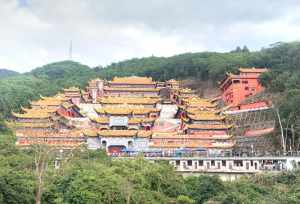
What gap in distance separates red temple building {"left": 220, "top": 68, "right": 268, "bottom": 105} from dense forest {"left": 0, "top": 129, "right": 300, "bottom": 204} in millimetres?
28742

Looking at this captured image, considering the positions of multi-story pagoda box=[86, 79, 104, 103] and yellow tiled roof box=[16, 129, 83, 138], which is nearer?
yellow tiled roof box=[16, 129, 83, 138]

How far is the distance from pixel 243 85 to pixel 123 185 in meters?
Answer: 41.7

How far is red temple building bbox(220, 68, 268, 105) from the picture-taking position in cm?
6525

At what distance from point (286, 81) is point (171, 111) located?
15053 mm

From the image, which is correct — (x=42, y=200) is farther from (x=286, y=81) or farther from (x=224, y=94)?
(x=224, y=94)

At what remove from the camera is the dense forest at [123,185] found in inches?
1011

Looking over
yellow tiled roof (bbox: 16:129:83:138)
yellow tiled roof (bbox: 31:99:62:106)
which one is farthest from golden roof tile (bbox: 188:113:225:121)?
yellow tiled roof (bbox: 31:99:62:106)

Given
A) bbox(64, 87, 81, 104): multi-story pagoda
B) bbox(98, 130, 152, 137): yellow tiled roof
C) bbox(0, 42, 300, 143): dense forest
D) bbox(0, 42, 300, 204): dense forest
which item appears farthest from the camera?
bbox(64, 87, 81, 104): multi-story pagoda

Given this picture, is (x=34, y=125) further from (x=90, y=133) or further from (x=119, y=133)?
(x=119, y=133)

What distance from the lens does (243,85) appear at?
2601 inches

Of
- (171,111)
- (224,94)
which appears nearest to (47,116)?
(171,111)

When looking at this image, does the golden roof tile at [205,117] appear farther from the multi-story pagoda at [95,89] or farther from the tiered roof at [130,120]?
the multi-story pagoda at [95,89]

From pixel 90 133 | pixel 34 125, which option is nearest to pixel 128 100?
pixel 90 133

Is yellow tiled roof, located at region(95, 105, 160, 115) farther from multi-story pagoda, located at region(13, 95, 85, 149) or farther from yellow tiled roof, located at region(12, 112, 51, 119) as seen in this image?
yellow tiled roof, located at region(12, 112, 51, 119)
